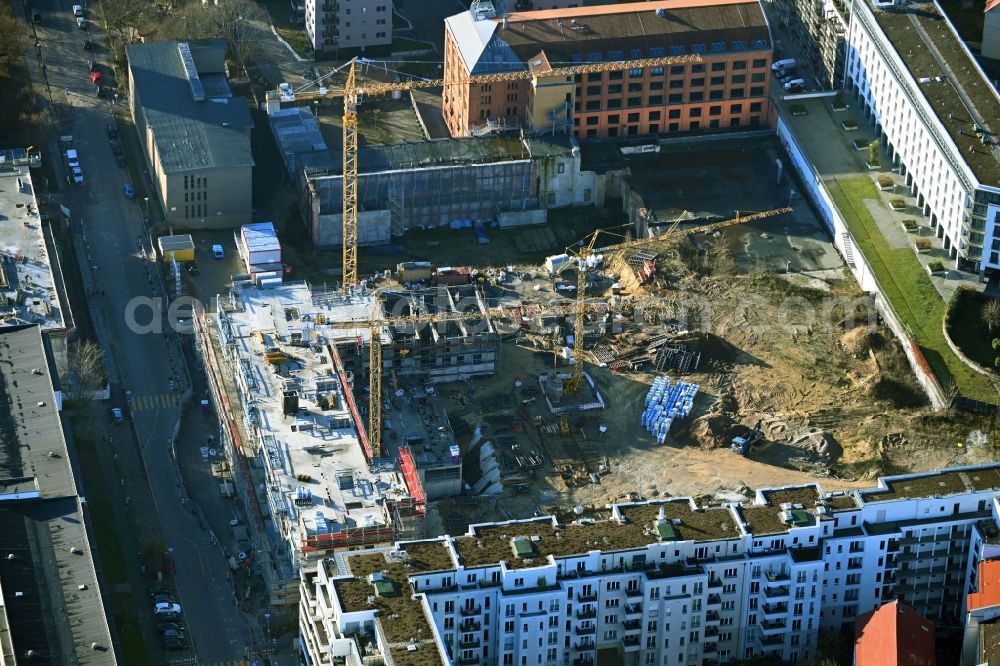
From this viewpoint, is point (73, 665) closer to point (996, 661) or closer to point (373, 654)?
point (373, 654)

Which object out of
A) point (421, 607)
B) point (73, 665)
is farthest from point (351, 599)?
point (73, 665)

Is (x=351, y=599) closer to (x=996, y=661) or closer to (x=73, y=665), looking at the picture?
(x=73, y=665)

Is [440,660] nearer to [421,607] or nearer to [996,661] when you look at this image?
[421,607]

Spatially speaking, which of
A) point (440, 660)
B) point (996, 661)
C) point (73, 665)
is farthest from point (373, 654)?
point (996, 661)

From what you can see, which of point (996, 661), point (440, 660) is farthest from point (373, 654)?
point (996, 661)

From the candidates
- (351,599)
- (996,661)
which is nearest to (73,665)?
(351,599)

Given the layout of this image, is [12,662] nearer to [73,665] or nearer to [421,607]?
[73,665]

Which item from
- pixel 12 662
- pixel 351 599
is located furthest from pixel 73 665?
pixel 351 599
